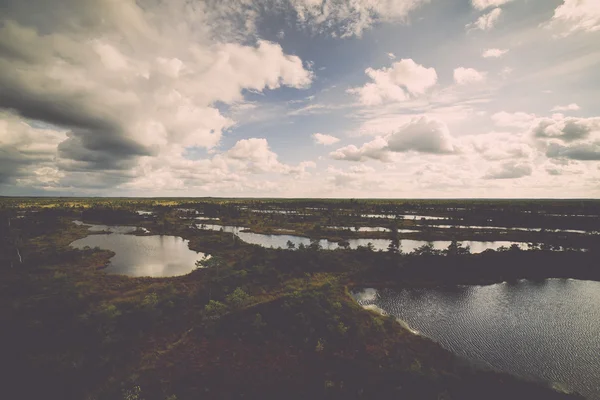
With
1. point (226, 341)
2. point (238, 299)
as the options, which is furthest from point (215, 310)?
point (226, 341)

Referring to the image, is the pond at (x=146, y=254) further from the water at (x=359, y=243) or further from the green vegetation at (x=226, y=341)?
the water at (x=359, y=243)

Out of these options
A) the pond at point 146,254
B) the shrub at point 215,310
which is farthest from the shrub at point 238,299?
the pond at point 146,254

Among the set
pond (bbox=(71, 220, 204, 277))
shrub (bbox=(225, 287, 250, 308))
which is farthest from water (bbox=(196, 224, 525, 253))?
shrub (bbox=(225, 287, 250, 308))

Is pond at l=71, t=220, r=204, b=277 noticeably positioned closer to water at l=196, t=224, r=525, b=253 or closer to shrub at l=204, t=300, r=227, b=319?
water at l=196, t=224, r=525, b=253

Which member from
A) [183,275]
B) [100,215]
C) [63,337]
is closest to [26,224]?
[100,215]

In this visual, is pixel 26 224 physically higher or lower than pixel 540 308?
higher

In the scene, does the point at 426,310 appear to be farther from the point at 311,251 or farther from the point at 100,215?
the point at 100,215

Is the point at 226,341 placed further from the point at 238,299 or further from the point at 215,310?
the point at 238,299
